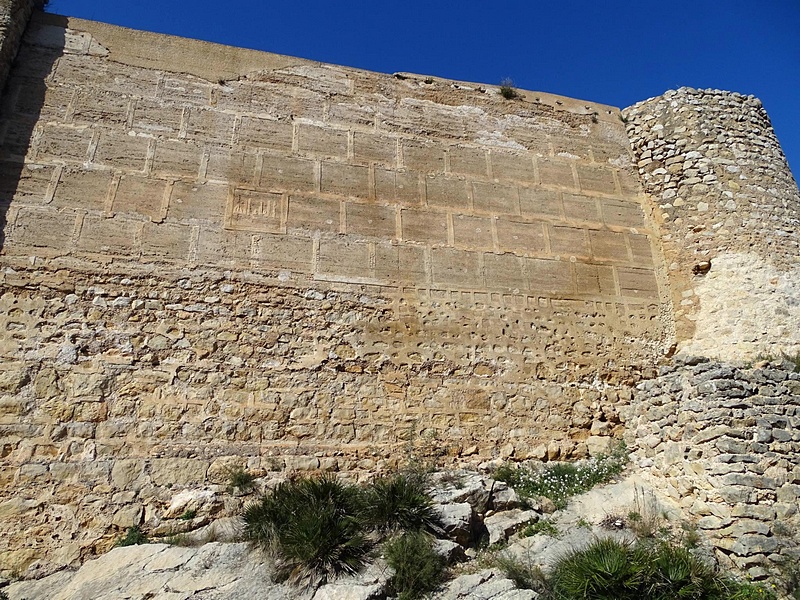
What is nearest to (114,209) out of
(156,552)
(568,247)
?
(156,552)

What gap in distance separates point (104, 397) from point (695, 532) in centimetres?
623

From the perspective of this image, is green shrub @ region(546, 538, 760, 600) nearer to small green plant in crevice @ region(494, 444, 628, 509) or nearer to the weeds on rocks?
the weeds on rocks

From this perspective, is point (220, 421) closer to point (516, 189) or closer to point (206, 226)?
point (206, 226)

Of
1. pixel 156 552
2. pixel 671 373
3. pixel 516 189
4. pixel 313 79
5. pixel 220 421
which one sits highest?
pixel 313 79

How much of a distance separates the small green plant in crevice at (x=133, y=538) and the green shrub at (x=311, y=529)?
980 millimetres

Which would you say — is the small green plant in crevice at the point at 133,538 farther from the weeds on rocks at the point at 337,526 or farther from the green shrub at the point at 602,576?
the green shrub at the point at 602,576

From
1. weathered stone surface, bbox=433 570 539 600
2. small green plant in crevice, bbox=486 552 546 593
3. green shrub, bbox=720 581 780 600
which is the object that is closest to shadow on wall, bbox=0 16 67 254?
weathered stone surface, bbox=433 570 539 600

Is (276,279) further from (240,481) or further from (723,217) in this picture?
(723,217)

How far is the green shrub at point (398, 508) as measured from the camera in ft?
20.1

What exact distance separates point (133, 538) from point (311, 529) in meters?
1.88

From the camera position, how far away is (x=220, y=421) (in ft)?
23.2

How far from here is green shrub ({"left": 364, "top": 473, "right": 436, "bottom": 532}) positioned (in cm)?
614

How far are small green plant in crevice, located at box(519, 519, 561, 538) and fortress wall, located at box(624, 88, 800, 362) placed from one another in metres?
3.46

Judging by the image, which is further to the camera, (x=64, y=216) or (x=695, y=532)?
(x=64, y=216)
